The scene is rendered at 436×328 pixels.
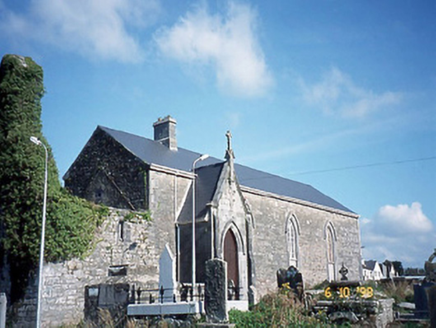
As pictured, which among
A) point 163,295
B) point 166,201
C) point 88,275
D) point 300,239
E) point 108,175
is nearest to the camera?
point 163,295

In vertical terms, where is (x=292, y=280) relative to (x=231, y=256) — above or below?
below

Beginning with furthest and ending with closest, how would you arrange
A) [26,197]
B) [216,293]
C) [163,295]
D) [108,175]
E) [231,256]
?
[108,175] < [231,256] < [26,197] < [163,295] < [216,293]

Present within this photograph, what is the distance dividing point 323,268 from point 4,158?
81.8 ft

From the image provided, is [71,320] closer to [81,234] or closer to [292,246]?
[81,234]

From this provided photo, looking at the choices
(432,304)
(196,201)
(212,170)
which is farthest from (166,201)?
(432,304)

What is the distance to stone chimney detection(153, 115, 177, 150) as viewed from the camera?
29341 mm

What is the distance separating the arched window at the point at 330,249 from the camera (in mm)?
36859

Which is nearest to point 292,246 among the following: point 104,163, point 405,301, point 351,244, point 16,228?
point 351,244

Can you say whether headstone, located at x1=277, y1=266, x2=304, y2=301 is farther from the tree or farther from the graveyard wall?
the graveyard wall

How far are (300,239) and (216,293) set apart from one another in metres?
21.7

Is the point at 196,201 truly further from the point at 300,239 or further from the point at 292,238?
the point at 300,239

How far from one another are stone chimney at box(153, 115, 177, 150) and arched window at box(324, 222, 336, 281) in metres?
15.0

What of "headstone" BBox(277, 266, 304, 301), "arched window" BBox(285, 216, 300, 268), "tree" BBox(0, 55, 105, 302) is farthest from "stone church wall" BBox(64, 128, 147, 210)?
"arched window" BBox(285, 216, 300, 268)

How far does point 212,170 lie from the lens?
26234 mm
